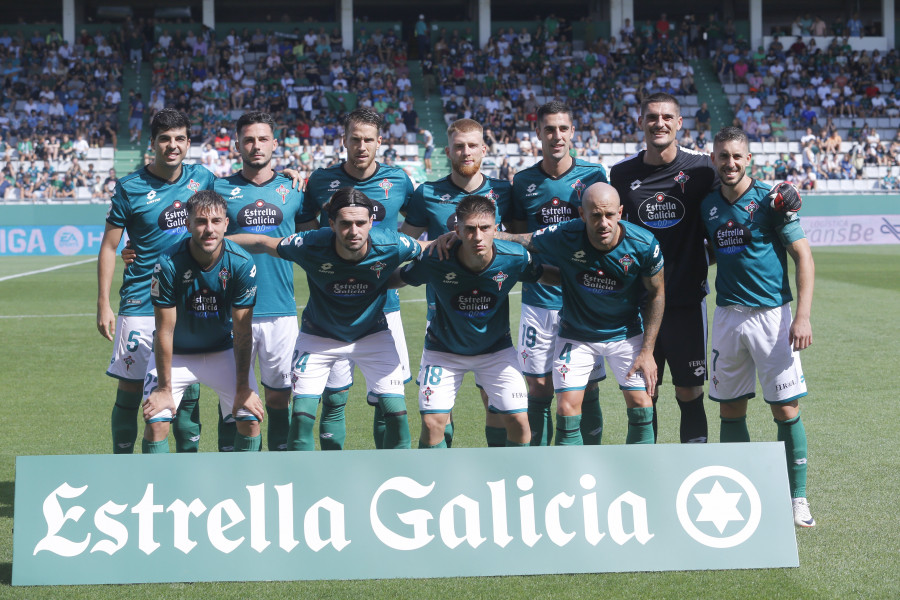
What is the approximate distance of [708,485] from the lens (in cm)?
445

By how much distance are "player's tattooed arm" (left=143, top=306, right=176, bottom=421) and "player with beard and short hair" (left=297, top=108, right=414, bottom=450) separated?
1.07 metres

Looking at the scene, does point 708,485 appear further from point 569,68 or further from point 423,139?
point 569,68

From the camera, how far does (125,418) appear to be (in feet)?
19.9

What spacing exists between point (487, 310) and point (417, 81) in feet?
105

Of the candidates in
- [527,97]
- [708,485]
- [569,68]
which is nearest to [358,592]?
[708,485]

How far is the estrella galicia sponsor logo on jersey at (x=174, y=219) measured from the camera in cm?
593

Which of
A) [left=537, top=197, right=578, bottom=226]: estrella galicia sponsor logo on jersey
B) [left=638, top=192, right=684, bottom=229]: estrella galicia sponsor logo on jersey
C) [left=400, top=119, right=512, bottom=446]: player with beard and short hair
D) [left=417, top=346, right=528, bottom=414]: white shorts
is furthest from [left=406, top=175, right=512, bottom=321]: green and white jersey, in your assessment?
[left=638, top=192, right=684, bottom=229]: estrella galicia sponsor logo on jersey

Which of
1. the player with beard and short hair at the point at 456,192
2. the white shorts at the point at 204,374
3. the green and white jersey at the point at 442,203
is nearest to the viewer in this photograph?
the white shorts at the point at 204,374

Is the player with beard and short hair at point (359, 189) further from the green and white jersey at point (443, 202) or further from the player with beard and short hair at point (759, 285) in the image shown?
the player with beard and short hair at point (759, 285)

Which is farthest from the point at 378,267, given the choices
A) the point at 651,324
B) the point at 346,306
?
the point at 651,324

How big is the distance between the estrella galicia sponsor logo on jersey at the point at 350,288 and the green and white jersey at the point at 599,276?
102 cm

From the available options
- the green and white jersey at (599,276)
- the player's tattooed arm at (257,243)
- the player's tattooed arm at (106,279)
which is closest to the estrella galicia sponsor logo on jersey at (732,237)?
the green and white jersey at (599,276)

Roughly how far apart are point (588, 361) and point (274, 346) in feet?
6.61

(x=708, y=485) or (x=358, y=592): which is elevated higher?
(x=708, y=485)
